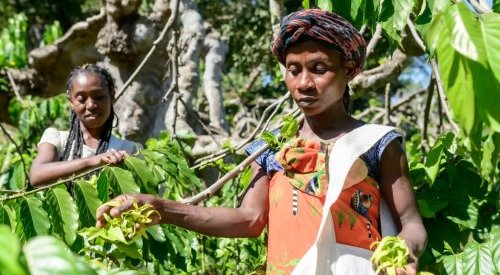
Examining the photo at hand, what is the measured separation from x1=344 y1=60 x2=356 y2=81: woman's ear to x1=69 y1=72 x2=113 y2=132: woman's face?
124 centimetres

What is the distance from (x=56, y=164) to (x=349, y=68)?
1.16 metres

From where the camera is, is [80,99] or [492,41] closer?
[492,41]

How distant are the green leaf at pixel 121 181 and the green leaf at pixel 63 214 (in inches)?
6.7

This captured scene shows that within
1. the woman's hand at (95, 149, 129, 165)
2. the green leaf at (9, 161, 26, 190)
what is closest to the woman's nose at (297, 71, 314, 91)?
the woman's hand at (95, 149, 129, 165)

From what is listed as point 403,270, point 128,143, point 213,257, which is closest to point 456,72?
point 403,270

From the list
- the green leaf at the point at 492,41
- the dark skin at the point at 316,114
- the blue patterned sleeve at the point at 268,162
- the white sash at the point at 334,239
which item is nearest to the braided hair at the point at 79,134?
the blue patterned sleeve at the point at 268,162

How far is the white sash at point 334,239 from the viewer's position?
5.17 feet

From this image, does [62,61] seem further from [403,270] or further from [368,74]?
[403,270]

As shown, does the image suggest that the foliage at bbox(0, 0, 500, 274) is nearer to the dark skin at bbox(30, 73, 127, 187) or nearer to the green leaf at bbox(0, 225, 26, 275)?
the green leaf at bbox(0, 225, 26, 275)

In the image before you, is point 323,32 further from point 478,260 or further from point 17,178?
point 17,178

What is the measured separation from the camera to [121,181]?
202 centimetres

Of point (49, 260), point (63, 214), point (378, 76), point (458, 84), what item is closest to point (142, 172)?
point (63, 214)

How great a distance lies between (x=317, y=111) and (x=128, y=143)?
1.35m

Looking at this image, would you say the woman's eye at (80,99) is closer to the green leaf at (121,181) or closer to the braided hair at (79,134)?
the braided hair at (79,134)
